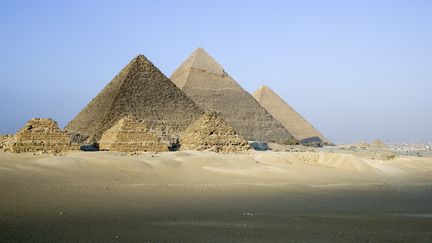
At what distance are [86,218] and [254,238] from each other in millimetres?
2512

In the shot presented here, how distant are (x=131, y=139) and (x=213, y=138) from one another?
14.2ft

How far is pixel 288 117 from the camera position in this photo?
77.4 meters

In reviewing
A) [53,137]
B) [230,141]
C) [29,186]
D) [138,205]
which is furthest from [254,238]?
[230,141]

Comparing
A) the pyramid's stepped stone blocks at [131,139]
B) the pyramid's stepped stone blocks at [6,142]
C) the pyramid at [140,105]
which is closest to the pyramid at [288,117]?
the pyramid at [140,105]

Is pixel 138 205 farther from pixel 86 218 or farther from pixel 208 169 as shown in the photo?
pixel 208 169

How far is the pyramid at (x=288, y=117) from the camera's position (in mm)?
76531

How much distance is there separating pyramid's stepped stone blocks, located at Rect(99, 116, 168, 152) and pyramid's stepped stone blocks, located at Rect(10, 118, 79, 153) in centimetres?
257

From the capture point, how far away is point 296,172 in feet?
59.4

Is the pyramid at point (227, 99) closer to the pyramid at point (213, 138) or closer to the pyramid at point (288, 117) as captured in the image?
the pyramid at point (288, 117)

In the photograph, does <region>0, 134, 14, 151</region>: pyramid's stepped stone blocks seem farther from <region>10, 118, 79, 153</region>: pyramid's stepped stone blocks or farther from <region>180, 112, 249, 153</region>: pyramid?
<region>180, 112, 249, 153</region>: pyramid

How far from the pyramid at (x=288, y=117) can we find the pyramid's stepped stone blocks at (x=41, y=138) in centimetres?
5391

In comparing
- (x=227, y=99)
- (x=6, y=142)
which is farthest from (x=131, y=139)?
(x=227, y=99)

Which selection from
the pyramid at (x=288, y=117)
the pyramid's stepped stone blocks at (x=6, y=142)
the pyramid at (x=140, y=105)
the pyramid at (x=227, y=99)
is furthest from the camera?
the pyramid at (x=288, y=117)

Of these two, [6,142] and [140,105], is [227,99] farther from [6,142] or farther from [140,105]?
[6,142]
